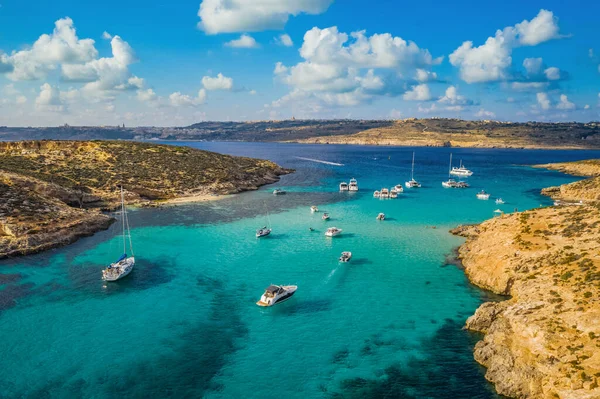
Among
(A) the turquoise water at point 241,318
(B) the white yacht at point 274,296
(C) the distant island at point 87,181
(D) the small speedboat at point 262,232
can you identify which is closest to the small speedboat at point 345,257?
(A) the turquoise water at point 241,318

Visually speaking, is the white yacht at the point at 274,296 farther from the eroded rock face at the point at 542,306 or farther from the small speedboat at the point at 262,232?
the small speedboat at the point at 262,232

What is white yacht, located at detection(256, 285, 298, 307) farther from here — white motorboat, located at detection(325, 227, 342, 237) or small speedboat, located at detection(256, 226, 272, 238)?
white motorboat, located at detection(325, 227, 342, 237)

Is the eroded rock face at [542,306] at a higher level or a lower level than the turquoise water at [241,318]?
higher

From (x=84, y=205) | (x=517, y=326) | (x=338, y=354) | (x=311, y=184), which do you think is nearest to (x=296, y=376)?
(x=338, y=354)

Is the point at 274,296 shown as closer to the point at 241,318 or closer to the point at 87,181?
the point at 241,318

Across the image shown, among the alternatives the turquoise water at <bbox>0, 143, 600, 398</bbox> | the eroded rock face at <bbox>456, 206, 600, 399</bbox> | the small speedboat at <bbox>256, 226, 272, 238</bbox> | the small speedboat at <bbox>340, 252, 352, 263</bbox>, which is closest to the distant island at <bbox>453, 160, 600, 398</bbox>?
the eroded rock face at <bbox>456, 206, 600, 399</bbox>

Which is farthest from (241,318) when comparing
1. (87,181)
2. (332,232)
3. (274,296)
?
(87,181)
